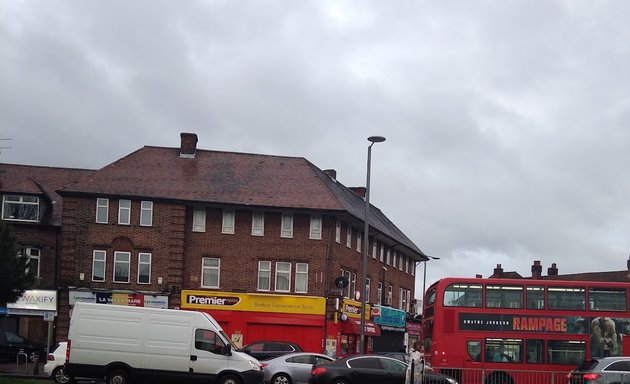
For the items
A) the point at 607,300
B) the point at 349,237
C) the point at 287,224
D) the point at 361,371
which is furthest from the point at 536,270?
the point at 361,371

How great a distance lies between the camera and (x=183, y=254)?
44594mm

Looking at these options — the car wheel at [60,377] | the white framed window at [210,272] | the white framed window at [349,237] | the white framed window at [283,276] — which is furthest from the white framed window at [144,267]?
the car wheel at [60,377]

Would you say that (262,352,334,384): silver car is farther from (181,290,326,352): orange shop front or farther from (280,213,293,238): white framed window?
(280,213,293,238): white framed window

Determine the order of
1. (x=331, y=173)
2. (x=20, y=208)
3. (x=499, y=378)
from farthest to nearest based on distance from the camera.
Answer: (x=331, y=173) → (x=20, y=208) → (x=499, y=378)

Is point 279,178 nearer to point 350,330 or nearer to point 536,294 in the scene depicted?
point 350,330

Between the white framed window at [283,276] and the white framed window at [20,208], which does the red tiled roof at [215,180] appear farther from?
the white framed window at [20,208]

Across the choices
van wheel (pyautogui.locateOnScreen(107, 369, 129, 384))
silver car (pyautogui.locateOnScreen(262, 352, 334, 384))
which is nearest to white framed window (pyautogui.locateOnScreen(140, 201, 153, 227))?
silver car (pyautogui.locateOnScreen(262, 352, 334, 384))

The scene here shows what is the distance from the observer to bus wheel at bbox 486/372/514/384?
26594 millimetres

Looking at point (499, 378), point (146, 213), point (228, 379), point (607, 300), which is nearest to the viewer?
point (228, 379)

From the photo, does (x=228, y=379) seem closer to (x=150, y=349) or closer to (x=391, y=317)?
(x=150, y=349)

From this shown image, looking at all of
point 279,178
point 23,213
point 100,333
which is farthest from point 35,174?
point 100,333

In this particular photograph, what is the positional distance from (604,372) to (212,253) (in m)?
25.6

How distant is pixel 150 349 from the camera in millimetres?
24578

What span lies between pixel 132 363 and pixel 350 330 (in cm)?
2314
